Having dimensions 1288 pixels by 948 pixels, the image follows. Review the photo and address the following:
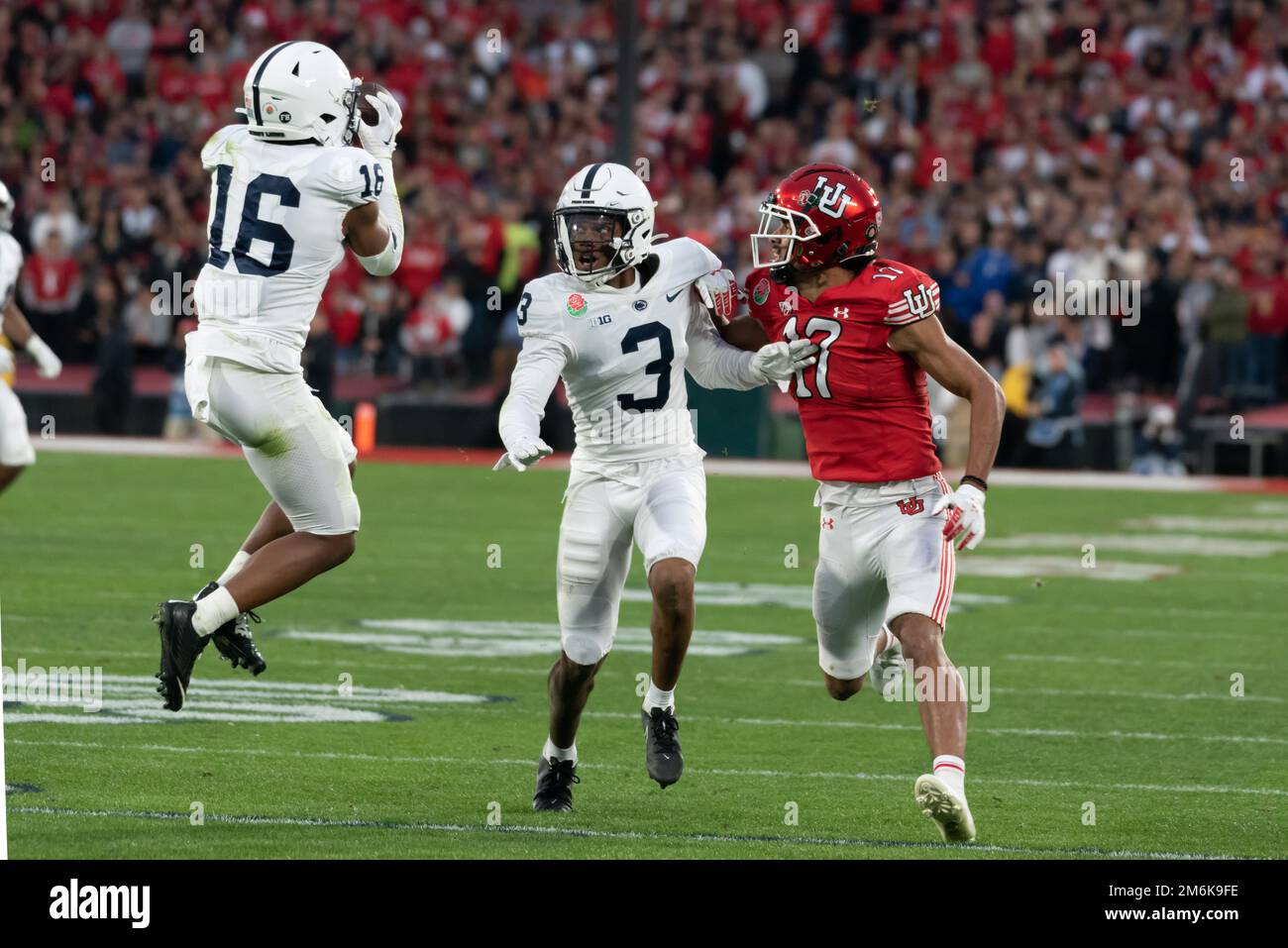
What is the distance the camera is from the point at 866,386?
6543mm

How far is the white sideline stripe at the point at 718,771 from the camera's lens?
7086 millimetres

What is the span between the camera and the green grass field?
627 cm

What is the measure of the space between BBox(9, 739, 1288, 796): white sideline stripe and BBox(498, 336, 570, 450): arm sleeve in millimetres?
1311

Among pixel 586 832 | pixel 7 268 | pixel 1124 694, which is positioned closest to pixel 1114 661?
pixel 1124 694

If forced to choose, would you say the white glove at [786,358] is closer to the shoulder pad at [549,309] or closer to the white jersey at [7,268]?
the shoulder pad at [549,309]

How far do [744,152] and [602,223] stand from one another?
1499 centimetres

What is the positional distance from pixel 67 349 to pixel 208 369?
15.3 meters

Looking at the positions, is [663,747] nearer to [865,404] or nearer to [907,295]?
[865,404]

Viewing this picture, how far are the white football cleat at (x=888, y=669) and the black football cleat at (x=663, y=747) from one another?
0.66 meters

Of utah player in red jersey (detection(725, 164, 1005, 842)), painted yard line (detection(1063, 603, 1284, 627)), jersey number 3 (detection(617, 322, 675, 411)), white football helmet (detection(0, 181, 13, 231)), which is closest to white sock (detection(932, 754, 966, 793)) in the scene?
utah player in red jersey (detection(725, 164, 1005, 842))

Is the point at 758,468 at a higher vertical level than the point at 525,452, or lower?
higher


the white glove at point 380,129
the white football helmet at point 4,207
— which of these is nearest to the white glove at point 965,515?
the white glove at point 380,129

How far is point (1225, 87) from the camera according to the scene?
20078mm

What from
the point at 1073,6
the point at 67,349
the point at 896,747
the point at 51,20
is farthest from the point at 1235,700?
the point at 51,20
